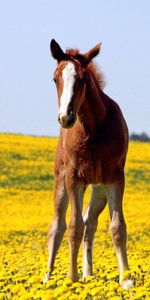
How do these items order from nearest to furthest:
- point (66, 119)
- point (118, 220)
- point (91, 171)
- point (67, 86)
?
point (66, 119)
point (67, 86)
point (91, 171)
point (118, 220)

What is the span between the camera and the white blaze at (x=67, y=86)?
25.2ft

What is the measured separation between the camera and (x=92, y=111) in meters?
8.75

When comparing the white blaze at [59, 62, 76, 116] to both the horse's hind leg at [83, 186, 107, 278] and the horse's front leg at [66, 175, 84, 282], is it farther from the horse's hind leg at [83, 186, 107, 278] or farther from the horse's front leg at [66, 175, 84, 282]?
the horse's hind leg at [83, 186, 107, 278]

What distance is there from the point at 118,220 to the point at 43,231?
454 inches

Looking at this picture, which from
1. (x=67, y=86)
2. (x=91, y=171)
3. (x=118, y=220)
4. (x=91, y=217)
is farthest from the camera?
(x=91, y=217)

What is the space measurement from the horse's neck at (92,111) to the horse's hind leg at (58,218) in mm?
1126

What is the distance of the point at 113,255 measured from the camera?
12320 millimetres

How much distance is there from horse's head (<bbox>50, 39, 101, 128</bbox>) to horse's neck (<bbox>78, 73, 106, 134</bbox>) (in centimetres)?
37

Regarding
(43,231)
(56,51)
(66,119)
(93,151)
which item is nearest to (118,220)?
(93,151)

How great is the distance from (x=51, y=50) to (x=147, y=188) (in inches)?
1002

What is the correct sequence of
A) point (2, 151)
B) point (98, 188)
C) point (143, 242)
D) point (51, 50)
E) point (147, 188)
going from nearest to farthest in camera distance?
point (51, 50) → point (98, 188) → point (143, 242) → point (147, 188) → point (2, 151)

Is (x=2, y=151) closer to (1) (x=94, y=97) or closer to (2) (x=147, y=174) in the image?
(2) (x=147, y=174)

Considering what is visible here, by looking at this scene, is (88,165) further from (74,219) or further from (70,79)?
(70,79)

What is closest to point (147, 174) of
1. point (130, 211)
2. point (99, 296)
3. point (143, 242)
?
point (130, 211)
